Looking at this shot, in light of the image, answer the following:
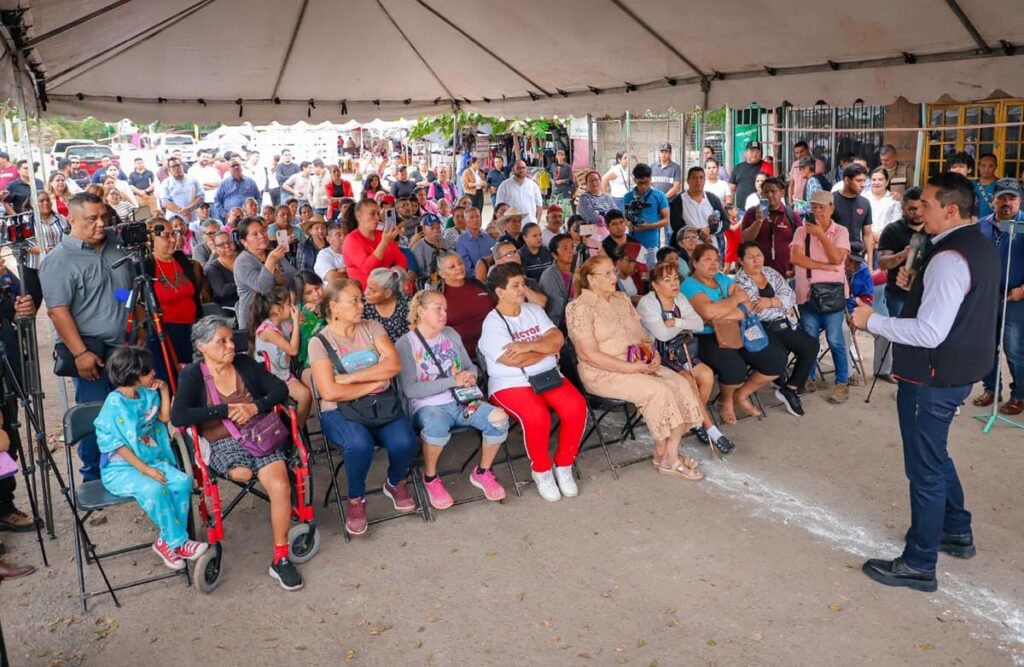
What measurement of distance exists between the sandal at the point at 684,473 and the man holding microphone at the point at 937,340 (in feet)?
4.56

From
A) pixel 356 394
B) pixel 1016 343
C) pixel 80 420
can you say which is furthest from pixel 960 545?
pixel 80 420

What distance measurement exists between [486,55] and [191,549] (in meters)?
5.89

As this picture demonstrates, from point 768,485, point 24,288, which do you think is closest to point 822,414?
point 768,485

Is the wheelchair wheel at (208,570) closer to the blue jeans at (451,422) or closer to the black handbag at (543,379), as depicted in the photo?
the blue jeans at (451,422)

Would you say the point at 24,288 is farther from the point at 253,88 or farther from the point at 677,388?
the point at 253,88

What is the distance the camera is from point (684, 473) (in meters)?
4.97

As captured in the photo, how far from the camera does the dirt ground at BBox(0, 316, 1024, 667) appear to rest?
11.1ft

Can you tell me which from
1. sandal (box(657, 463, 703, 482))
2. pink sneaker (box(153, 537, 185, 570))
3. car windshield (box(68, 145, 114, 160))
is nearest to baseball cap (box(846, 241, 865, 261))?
sandal (box(657, 463, 703, 482))

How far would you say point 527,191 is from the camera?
35.9ft

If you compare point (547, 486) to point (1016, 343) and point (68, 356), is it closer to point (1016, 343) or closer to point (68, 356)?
point (68, 356)

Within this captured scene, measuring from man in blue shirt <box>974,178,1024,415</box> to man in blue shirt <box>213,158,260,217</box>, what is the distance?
933 cm

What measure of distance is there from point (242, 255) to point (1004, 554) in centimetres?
494

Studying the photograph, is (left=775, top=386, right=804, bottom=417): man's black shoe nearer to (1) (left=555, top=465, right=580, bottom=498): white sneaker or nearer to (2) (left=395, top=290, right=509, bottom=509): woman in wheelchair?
(1) (left=555, top=465, right=580, bottom=498): white sneaker

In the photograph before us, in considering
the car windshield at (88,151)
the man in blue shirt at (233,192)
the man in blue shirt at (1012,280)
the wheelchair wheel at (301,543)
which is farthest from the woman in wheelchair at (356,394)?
the car windshield at (88,151)
